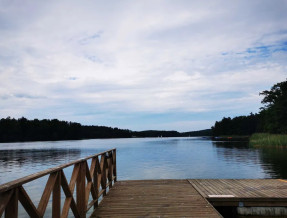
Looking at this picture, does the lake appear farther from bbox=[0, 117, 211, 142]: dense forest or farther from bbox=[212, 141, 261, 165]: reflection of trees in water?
bbox=[0, 117, 211, 142]: dense forest

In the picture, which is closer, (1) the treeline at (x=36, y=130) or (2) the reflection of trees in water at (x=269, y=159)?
(2) the reflection of trees in water at (x=269, y=159)

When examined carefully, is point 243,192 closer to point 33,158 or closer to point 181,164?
point 181,164

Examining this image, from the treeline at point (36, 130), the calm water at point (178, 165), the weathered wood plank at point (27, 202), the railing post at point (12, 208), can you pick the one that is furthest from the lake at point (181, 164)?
the treeline at point (36, 130)

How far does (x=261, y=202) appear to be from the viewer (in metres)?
6.99

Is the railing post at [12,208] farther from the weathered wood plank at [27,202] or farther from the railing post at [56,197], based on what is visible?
the railing post at [56,197]

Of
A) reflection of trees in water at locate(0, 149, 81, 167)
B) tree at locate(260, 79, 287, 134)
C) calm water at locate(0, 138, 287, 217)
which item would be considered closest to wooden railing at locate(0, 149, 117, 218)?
calm water at locate(0, 138, 287, 217)

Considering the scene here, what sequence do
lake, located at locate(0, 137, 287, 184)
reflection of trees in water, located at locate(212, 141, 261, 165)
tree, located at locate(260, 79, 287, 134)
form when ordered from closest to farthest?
1. lake, located at locate(0, 137, 287, 184)
2. reflection of trees in water, located at locate(212, 141, 261, 165)
3. tree, located at locate(260, 79, 287, 134)

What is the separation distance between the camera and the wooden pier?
14.7 feet

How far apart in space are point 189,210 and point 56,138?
6860 inches

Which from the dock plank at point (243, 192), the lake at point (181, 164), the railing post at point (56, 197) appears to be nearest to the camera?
the railing post at point (56, 197)

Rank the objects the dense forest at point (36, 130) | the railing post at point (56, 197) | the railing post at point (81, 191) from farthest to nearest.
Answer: the dense forest at point (36, 130) < the railing post at point (81, 191) < the railing post at point (56, 197)

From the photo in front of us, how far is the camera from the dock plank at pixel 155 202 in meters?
5.99

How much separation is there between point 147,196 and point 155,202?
2.57 ft

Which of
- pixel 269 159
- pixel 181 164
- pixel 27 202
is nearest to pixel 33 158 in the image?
pixel 181 164
